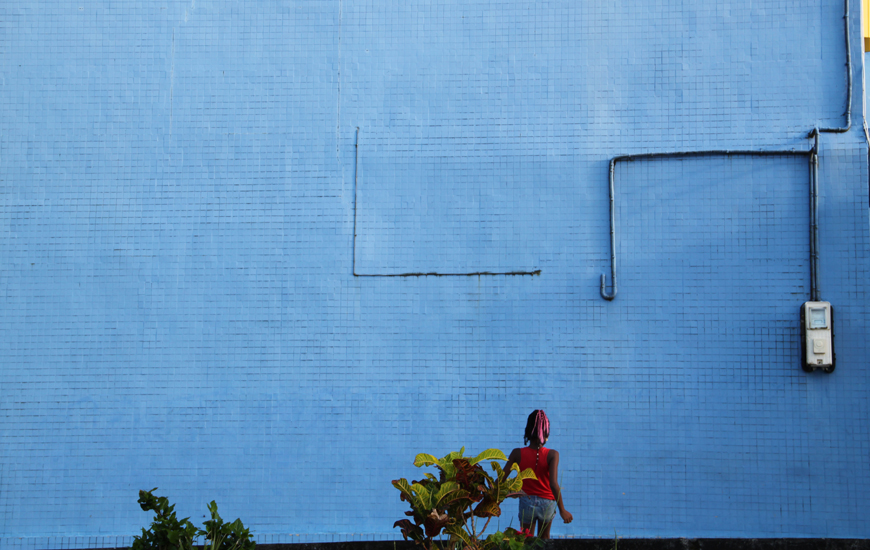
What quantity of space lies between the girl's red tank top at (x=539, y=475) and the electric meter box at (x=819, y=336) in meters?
2.85

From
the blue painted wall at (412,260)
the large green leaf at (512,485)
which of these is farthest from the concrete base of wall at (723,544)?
the large green leaf at (512,485)

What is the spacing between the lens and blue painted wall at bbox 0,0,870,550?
641 centimetres

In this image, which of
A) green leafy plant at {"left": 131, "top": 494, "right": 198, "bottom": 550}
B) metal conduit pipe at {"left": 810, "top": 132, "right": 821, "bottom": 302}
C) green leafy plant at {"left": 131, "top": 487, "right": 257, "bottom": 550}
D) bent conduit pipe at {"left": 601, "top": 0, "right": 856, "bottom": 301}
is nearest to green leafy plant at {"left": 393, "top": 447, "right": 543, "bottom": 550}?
green leafy plant at {"left": 131, "top": 487, "right": 257, "bottom": 550}

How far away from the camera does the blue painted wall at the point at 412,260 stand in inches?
252

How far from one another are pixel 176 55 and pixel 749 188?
5.80 meters

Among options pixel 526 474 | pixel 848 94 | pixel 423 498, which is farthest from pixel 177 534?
pixel 848 94

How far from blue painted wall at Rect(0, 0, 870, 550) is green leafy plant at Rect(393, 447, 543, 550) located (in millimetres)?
2810

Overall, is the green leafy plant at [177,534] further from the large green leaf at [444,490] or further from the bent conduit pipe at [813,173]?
the bent conduit pipe at [813,173]

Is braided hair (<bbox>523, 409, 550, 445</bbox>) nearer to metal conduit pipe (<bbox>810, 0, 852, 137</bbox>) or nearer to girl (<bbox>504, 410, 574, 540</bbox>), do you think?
girl (<bbox>504, 410, 574, 540</bbox>)

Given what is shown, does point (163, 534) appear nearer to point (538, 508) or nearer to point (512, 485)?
point (512, 485)

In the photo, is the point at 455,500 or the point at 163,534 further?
the point at 163,534

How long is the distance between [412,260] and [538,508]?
265 centimetres

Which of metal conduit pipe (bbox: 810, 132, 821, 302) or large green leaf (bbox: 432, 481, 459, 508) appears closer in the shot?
Answer: large green leaf (bbox: 432, 481, 459, 508)

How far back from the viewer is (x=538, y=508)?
513cm
